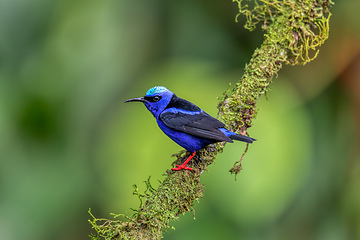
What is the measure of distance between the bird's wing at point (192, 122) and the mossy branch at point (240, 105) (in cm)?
12

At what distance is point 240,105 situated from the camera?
3.15 m

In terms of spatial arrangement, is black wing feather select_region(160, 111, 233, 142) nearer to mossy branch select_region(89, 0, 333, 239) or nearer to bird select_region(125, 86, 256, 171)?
bird select_region(125, 86, 256, 171)

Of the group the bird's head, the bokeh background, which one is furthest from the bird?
the bokeh background

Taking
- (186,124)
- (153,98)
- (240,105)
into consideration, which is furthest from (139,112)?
(240,105)

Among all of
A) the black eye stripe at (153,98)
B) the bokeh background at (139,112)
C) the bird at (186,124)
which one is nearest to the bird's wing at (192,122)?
the bird at (186,124)

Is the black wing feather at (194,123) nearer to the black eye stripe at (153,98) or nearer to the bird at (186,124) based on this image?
the bird at (186,124)

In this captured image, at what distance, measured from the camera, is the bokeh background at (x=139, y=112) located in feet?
15.0

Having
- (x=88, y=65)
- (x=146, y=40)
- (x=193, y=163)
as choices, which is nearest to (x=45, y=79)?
(x=88, y=65)

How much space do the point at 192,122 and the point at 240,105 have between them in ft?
1.18

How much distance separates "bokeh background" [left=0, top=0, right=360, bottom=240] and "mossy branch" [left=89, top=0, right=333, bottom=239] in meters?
1.18

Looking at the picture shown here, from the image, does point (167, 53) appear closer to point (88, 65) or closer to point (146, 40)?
point (146, 40)

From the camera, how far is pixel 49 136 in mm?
5113

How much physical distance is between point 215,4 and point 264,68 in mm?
2125

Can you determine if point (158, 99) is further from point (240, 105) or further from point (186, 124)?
point (240, 105)
